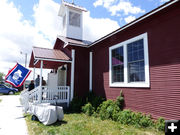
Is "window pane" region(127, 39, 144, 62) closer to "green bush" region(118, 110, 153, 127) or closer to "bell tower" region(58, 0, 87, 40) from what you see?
"green bush" region(118, 110, 153, 127)

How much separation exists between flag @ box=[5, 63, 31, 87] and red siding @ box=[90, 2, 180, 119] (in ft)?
22.2

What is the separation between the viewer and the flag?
8.60 meters

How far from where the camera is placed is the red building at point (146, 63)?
468 cm

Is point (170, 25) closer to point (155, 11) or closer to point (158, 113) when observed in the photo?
point (155, 11)

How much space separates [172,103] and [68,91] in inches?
248

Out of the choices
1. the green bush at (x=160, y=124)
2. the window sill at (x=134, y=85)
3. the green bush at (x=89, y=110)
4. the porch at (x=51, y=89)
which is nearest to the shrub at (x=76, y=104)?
the porch at (x=51, y=89)

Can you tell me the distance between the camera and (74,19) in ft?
38.8

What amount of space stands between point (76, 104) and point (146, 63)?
497 cm

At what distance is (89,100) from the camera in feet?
28.5

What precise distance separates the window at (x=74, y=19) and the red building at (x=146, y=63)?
4.21 m

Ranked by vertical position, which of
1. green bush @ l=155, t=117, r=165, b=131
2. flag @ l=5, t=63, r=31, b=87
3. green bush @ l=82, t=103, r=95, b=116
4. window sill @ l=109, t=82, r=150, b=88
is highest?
flag @ l=5, t=63, r=31, b=87

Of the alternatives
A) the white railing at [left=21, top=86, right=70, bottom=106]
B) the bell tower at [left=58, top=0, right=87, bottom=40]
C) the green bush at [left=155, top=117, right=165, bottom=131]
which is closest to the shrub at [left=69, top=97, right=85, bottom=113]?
the white railing at [left=21, top=86, right=70, bottom=106]

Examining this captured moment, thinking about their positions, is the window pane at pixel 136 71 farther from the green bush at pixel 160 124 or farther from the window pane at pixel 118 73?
the green bush at pixel 160 124

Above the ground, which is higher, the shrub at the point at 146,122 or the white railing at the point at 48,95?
the white railing at the point at 48,95
